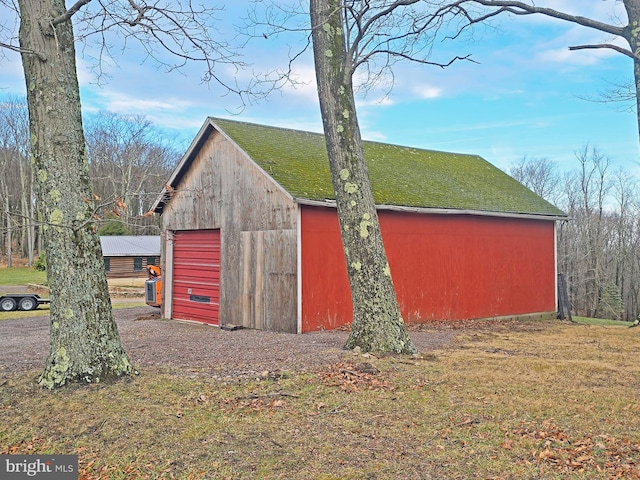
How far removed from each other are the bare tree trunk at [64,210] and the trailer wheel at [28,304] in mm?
16737

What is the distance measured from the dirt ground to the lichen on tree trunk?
2.03 ft

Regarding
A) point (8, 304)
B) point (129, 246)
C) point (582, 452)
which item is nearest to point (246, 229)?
point (582, 452)

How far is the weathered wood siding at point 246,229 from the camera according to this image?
1216cm

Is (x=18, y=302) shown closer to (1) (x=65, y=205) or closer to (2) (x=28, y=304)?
(2) (x=28, y=304)

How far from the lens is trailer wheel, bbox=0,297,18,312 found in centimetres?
2055

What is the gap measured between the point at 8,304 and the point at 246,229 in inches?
487

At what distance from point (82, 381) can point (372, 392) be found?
2.98 meters

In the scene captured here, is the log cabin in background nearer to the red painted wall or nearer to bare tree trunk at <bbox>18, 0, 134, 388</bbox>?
the red painted wall

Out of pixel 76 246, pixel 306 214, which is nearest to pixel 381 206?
pixel 306 214

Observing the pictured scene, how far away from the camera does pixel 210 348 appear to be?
9.18 metres

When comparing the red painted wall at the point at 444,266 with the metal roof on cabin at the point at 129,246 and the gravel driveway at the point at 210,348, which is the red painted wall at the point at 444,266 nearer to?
the gravel driveway at the point at 210,348

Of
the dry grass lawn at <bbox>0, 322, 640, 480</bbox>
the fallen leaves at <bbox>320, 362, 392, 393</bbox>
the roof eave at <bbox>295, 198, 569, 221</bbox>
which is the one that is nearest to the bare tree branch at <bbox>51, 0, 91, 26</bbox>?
the dry grass lawn at <bbox>0, 322, 640, 480</bbox>

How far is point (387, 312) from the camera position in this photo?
25.1ft

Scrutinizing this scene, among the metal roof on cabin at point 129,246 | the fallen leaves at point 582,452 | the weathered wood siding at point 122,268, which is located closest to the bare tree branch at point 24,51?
the fallen leaves at point 582,452
